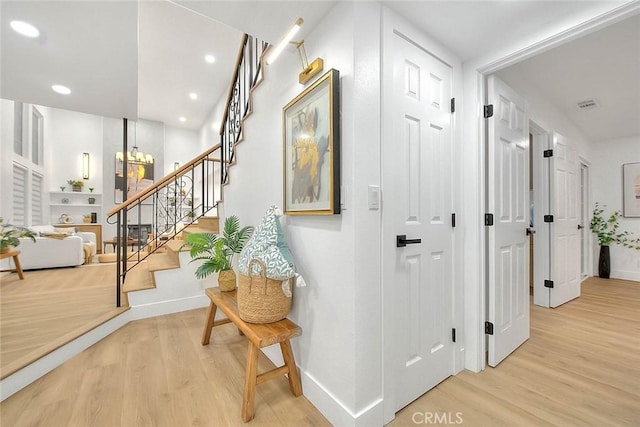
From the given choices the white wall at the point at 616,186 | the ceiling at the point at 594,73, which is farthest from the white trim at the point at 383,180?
the white wall at the point at 616,186

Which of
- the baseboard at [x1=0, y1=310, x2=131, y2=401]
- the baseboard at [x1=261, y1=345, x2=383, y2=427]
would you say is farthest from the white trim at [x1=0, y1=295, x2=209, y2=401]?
the baseboard at [x1=261, y1=345, x2=383, y2=427]

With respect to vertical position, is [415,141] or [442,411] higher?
[415,141]

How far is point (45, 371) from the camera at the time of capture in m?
1.91

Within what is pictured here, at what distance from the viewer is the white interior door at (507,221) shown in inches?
76.6

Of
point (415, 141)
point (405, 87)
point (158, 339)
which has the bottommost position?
point (158, 339)

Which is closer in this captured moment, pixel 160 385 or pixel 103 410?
pixel 103 410

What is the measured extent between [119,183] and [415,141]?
850cm

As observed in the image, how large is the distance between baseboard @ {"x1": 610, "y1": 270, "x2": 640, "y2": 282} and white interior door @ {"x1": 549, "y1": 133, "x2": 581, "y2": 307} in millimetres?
2270

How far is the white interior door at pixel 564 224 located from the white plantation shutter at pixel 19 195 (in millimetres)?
8472

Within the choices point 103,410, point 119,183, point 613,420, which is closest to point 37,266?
point 119,183

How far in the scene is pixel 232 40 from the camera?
4195mm

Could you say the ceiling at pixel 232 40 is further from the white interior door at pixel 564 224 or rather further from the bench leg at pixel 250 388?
the bench leg at pixel 250 388

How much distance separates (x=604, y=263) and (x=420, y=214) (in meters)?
5.77

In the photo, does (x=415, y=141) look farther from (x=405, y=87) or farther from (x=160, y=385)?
(x=160, y=385)
